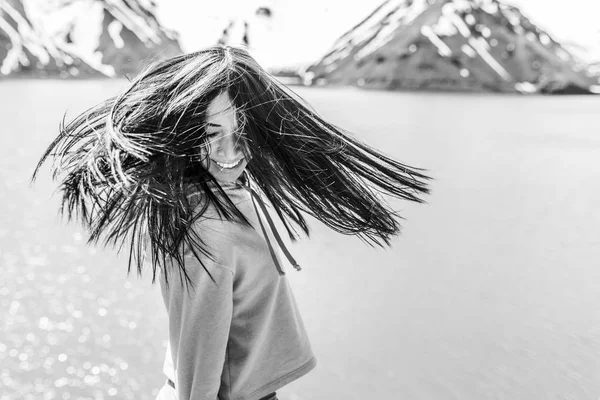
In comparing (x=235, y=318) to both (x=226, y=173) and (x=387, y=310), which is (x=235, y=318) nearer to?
(x=226, y=173)

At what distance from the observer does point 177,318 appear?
130 cm

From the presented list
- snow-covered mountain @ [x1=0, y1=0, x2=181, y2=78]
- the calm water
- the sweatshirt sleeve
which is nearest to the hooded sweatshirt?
the sweatshirt sleeve

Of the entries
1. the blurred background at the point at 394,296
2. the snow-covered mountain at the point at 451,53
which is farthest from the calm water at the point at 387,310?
the snow-covered mountain at the point at 451,53

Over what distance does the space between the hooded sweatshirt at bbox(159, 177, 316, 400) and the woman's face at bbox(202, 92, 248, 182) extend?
51 millimetres

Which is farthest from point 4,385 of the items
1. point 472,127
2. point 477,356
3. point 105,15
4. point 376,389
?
point 105,15

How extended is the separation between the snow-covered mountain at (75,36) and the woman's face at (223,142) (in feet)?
403

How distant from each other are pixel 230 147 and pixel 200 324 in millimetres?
398

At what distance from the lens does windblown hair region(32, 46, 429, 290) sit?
51.6 inches

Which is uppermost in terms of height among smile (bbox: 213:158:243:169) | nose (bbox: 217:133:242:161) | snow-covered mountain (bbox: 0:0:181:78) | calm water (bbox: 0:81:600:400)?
snow-covered mountain (bbox: 0:0:181:78)

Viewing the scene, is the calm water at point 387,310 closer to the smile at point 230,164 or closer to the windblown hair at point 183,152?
the windblown hair at point 183,152

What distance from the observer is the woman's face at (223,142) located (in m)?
1.36

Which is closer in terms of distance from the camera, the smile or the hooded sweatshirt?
the hooded sweatshirt

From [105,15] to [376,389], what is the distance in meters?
166

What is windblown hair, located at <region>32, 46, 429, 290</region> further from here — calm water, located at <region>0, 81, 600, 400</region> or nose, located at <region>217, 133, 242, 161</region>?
calm water, located at <region>0, 81, 600, 400</region>
